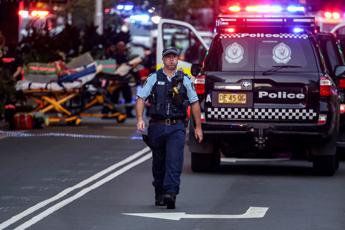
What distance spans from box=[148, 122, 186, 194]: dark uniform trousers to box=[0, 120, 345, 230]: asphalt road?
0.25 meters

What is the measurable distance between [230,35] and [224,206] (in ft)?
14.3

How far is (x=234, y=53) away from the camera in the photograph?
1700cm

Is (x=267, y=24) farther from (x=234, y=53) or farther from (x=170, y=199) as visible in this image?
(x=170, y=199)

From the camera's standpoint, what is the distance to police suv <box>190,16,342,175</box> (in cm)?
1650

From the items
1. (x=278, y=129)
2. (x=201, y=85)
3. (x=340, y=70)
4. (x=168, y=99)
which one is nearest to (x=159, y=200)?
(x=168, y=99)

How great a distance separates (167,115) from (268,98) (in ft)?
11.6

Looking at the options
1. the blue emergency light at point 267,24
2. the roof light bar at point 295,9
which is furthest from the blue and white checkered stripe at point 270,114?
the roof light bar at point 295,9

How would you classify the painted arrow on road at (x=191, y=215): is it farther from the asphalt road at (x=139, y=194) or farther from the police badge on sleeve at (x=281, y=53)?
the police badge on sleeve at (x=281, y=53)

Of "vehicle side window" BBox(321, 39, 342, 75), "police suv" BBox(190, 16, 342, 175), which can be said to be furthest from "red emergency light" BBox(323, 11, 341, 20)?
"police suv" BBox(190, 16, 342, 175)

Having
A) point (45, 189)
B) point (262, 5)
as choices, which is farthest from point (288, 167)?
point (262, 5)

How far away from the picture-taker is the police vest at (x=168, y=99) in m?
13.3

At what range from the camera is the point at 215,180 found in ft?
53.0

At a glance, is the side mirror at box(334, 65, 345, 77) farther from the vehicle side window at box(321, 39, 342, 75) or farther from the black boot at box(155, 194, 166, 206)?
the black boot at box(155, 194, 166, 206)

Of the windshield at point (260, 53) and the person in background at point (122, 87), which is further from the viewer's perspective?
the person in background at point (122, 87)
